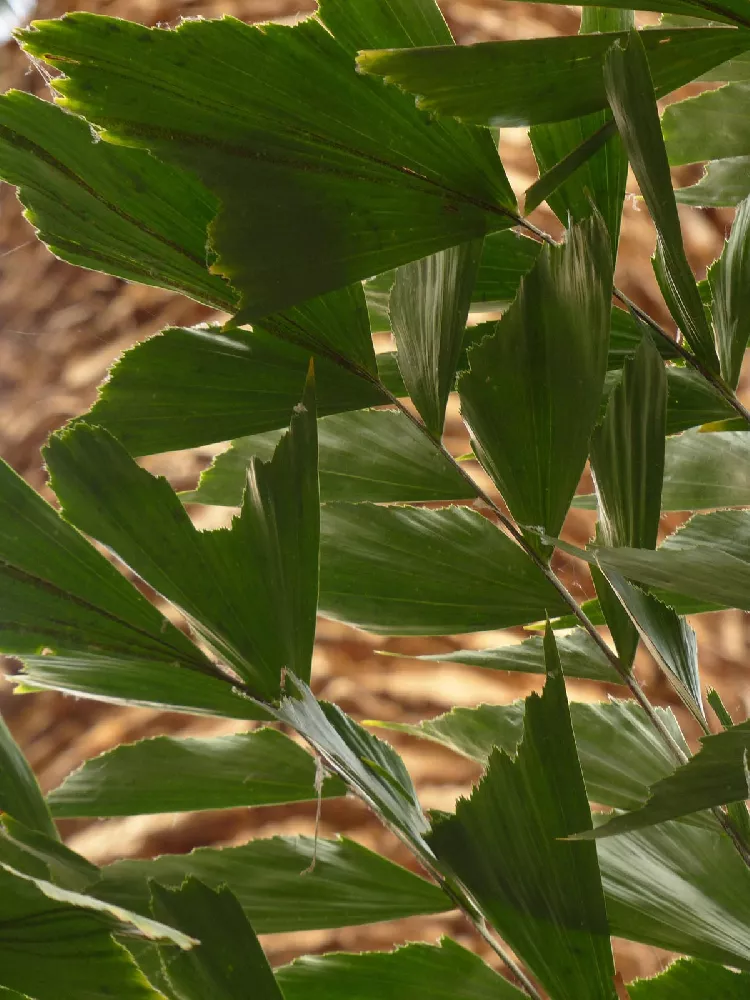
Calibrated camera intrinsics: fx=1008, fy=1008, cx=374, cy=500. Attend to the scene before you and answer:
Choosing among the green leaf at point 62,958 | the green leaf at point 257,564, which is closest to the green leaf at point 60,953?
the green leaf at point 62,958

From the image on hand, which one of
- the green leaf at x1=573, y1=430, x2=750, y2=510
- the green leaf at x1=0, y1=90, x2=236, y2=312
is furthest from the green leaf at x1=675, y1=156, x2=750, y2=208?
the green leaf at x1=0, y1=90, x2=236, y2=312

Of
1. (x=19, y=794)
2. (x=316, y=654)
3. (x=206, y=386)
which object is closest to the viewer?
(x=19, y=794)

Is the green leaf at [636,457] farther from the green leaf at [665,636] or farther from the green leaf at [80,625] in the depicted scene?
the green leaf at [80,625]

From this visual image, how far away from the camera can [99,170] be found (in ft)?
1.39

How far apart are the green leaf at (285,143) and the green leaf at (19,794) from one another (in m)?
0.19

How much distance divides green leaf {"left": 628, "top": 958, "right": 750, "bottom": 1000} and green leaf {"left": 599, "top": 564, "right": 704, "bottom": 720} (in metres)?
0.13

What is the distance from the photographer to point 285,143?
1.26ft

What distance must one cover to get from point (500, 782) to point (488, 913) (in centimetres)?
5

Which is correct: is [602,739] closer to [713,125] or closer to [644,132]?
[644,132]

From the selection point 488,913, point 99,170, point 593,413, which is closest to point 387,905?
point 488,913

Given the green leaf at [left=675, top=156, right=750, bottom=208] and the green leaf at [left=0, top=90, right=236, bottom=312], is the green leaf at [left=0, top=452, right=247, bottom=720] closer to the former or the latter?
the green leaf at [left=0, top=90, right=236, bottom=312]

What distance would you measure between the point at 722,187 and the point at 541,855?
1.64ft

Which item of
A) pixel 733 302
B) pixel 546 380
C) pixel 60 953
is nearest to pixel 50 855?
pixel 60 953

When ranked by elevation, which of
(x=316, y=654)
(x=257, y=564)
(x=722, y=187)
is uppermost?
(x=722, y=187)
